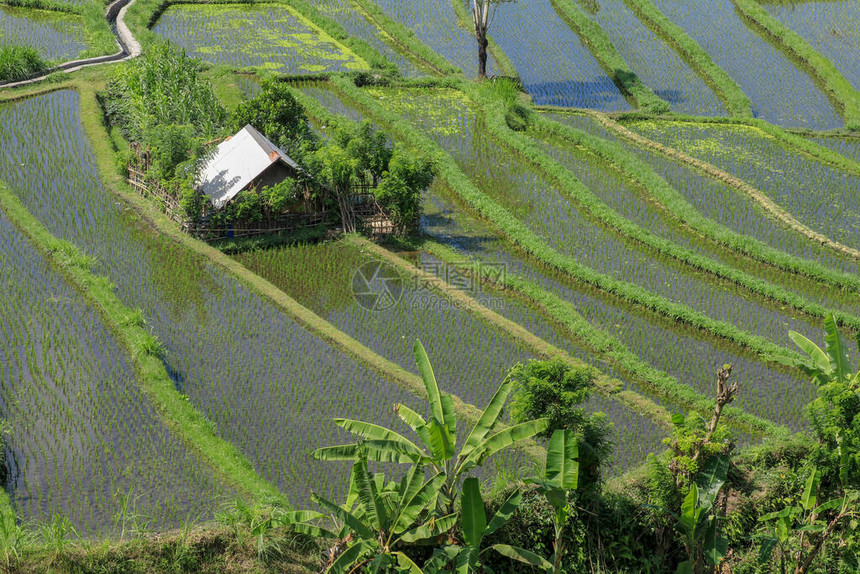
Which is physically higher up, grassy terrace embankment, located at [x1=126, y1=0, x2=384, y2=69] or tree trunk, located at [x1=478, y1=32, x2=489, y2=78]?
grassy terrace embankment, located at [x1=126, y1=0, x2=384, y2=69]

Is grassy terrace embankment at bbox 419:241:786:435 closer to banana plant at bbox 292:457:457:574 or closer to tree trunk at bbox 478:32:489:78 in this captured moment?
banana plant at bbox 292:457:457:574

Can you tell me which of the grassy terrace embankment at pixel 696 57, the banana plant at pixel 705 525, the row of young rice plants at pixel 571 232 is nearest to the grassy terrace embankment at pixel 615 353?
the row of young rice plants at pixel 571 232

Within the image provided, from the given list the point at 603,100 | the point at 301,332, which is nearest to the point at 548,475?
the point at 301,332

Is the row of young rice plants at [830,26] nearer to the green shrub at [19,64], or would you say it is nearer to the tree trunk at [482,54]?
the tree trunk at [482,54]

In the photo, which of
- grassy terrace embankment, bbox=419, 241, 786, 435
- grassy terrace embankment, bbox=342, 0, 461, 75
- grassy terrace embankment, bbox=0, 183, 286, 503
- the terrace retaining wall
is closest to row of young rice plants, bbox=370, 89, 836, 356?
grassy terrace embankment, bbox=419, 241, 786, 435

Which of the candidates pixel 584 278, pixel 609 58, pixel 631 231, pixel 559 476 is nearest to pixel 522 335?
pixel 584 278

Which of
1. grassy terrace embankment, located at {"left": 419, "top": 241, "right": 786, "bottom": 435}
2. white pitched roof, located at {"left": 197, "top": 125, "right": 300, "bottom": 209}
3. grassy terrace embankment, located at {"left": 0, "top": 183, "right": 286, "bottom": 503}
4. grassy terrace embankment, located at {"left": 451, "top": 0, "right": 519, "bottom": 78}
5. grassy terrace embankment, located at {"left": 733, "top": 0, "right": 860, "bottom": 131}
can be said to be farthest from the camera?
grassy terrace embankment, located at {"left": 451, "top": 0, "right": 519, "bottom": 78}
